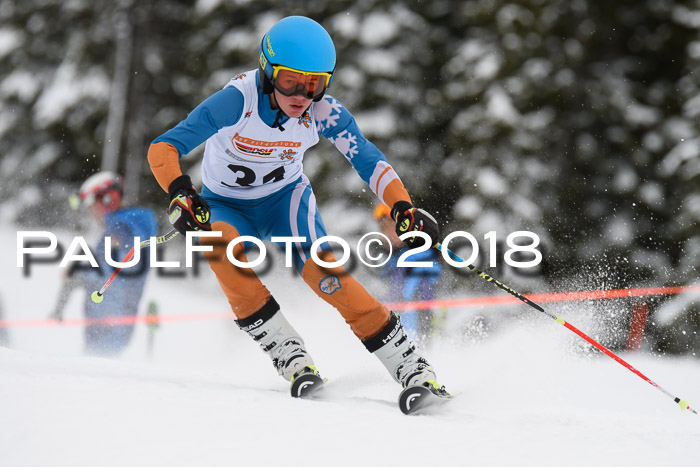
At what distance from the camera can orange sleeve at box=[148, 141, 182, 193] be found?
2.97m

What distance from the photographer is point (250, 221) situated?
3.53 metres

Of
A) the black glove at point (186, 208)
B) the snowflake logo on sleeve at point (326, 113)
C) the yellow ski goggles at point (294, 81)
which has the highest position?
the yellow ski goggles at point (294, 81)

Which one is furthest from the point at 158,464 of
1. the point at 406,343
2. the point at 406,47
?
the point at 406,47

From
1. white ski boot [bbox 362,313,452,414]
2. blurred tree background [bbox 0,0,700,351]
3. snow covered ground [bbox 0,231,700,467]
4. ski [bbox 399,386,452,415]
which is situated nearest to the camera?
snow covered ground [bbox 0,231,700,467]

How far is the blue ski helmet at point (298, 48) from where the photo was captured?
9.72 ft

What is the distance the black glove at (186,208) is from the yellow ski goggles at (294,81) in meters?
0.63

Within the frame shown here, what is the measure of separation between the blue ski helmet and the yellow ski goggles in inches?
0.7

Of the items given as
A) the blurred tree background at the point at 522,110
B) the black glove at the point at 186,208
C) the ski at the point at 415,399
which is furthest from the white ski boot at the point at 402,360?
the blurred tree background at the point at 522,110

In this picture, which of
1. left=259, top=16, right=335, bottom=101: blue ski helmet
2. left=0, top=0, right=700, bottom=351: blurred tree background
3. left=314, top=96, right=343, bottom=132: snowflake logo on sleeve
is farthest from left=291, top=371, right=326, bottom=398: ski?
left=0, top=0, right=700, bottom=351: blurred tree background

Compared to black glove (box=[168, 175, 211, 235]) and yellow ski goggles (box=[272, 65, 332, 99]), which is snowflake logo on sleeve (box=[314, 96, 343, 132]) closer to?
yellow ski goggles (box=[272, 65, 332, 99])

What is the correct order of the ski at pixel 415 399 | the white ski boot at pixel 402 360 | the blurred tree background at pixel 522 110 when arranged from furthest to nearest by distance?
the blurred tree background at pixel 522 110
the white ski boot at pixel 402 360
the ski at pixel 415 399

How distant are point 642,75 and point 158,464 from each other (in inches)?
385

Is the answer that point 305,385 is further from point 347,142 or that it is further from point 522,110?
point 522,110

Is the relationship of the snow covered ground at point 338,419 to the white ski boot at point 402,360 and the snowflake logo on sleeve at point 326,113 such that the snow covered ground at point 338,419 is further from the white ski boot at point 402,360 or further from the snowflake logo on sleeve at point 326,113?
the snowflake logo on sleeve at point 326,113
